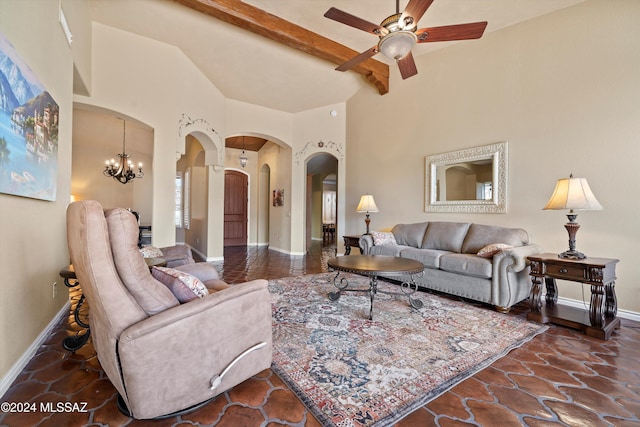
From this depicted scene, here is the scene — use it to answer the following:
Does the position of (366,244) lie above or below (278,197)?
below

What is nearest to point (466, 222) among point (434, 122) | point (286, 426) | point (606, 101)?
point (434, 122)

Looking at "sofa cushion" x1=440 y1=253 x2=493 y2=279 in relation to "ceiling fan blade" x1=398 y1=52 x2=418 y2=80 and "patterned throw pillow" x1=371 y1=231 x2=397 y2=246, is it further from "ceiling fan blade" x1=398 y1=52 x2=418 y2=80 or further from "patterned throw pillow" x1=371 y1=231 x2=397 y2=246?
"ceiling fan blade" x1=398 y1=52 x2=418 y2=80

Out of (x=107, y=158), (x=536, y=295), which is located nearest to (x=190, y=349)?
(x=536, y=295)

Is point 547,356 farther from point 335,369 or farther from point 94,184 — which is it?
point 94,184

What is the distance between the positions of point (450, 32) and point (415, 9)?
466 mm

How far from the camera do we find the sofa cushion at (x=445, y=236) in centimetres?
410

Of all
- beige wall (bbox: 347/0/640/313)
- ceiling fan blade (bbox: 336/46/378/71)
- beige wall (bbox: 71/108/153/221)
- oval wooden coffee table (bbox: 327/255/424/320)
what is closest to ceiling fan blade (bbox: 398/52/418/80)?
ceiling fan blade (bbox: 336/46/378/71)

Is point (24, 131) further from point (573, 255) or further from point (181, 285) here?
point (573, 255)

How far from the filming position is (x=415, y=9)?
2.49m

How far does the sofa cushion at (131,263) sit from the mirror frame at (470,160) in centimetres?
409

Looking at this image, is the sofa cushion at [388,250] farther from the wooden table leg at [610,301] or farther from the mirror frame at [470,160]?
the wooden table leg at [610,301]

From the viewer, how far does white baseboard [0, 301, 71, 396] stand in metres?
1.66

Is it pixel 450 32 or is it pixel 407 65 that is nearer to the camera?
pixel 450 32

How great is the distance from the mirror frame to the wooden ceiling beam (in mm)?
2086
